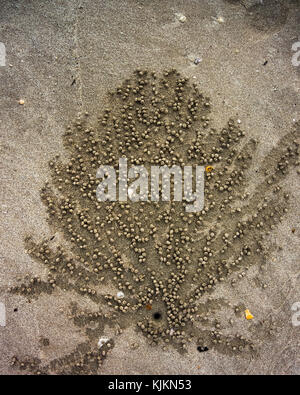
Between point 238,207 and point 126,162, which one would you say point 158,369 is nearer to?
point 238,207

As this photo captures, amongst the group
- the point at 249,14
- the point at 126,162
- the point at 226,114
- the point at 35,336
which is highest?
the point at 249,14

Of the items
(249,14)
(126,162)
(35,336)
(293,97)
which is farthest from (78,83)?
(35,336)

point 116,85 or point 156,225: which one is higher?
point 116,85

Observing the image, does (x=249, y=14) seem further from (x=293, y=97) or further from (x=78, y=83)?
(x=78, y=83)

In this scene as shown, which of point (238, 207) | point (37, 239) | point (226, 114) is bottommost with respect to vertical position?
point (37, 239)
